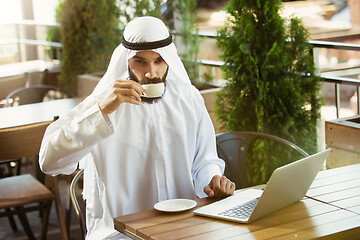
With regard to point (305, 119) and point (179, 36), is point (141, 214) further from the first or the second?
point (179, 36)

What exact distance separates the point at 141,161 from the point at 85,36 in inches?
203

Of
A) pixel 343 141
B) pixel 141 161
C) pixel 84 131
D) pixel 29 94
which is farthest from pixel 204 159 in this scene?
pixel 29 94

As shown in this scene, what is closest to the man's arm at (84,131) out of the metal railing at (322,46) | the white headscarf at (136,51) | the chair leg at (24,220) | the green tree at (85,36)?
the white headscarf at (136,51)

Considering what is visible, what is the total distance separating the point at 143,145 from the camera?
2.30 m

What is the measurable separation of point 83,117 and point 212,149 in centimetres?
64

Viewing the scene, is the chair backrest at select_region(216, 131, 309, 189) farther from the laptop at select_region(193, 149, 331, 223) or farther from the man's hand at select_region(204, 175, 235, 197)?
the laptop at select_region(193, 149, 331, 223)

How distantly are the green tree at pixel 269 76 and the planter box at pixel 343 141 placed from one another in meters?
0.31

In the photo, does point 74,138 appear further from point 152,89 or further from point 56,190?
point 56,190

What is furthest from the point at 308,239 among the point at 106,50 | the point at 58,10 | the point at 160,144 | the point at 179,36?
the point at 58,10

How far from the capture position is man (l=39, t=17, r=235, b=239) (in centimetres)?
218

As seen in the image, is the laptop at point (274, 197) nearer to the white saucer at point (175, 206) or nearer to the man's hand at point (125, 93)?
the white saucer at point (175, 206)

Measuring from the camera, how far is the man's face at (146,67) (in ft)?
7.20

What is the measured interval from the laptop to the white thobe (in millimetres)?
372

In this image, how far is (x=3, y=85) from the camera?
23.1 ft
